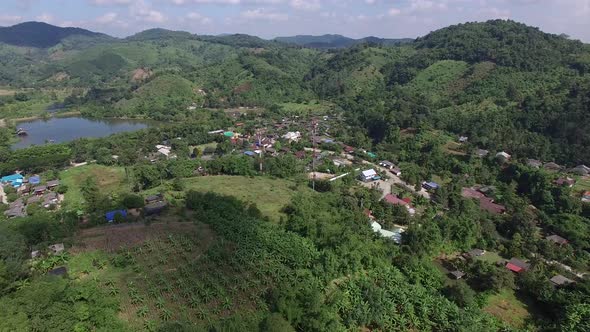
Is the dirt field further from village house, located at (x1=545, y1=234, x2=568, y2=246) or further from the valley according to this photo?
village house, located at (x1=545, y1=234, x2=568, y2=246)

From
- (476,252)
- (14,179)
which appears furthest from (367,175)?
(14,179)

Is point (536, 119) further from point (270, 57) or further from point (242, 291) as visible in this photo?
point (270, 57)

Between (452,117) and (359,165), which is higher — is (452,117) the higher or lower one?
the higher one

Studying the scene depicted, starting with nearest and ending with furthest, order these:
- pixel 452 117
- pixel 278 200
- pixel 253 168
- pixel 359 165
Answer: pixel 278 200, pixel 253 168, pixel 359 165, pixel 452 117

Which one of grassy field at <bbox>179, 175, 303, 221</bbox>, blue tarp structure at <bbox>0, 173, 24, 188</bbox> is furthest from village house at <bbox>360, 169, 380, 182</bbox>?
blue tarp structure at <bbox>0, 173, 24, 188</bbox>

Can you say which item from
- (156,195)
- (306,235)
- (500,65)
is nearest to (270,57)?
(500,65)

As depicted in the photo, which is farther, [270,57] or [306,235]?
[270,57]

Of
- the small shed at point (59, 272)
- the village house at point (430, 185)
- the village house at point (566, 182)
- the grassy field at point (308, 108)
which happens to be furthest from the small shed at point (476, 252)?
the grassy field at point (308, 108)

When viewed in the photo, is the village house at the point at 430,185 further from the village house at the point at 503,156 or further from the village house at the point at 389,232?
the village house at the point at 389,232
